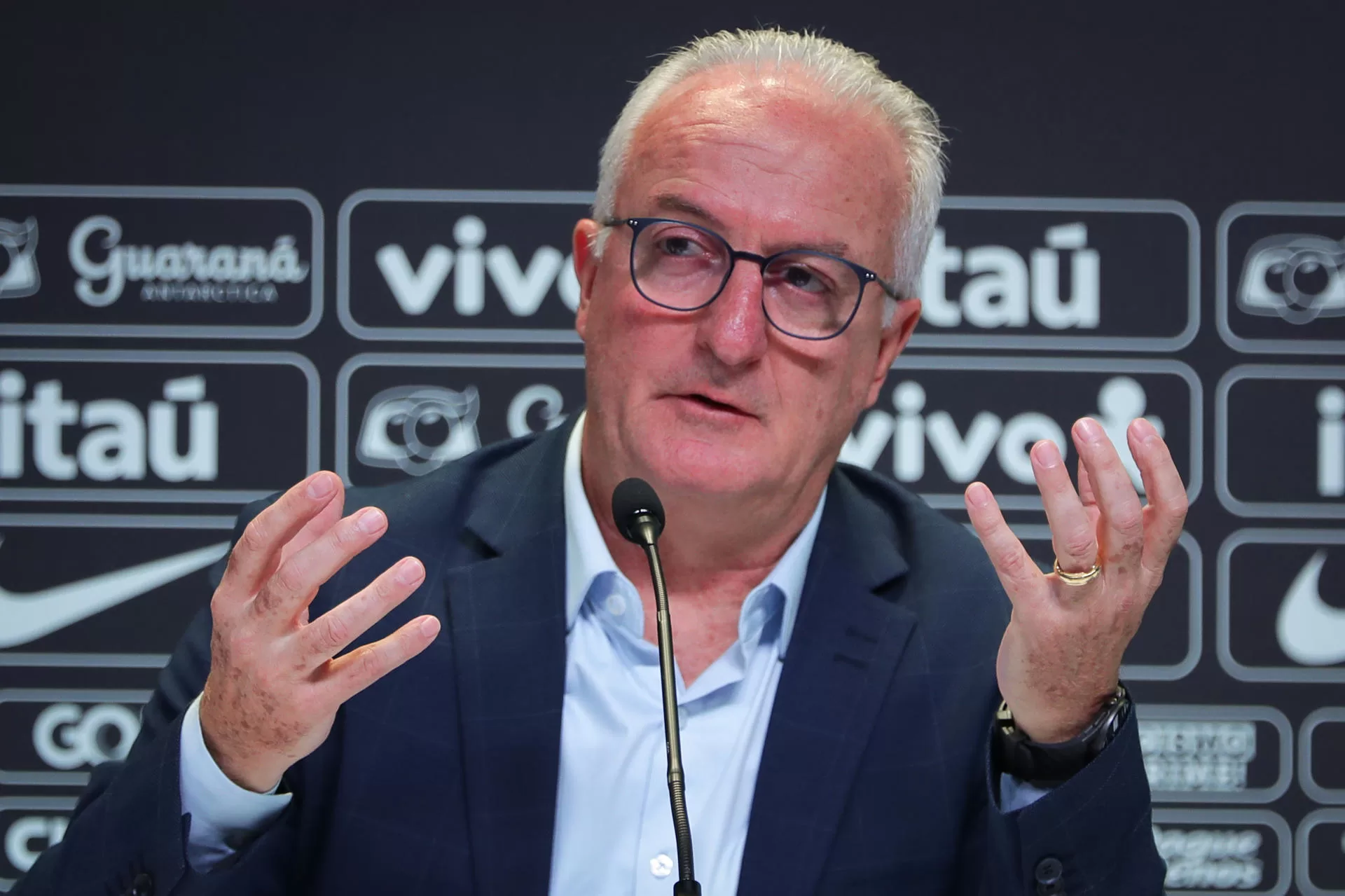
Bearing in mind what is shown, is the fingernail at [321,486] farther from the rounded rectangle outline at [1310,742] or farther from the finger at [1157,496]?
the rounded rectangle outline at [1310,742]

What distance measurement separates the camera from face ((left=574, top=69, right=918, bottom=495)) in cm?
151

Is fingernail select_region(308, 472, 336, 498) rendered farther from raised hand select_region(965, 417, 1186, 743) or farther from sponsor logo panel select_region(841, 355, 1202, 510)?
sponsor logo panel select_region(841, 355, 1202, 510)

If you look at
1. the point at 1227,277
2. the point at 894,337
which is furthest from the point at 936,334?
the point at 894,337

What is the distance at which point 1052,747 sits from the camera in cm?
127

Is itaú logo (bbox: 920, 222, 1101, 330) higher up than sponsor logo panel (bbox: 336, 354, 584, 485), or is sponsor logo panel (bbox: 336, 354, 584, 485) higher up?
itaú logo (bbox: 920, 222, 1101, 330)

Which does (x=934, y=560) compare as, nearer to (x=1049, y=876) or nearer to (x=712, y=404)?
(x=712, y=404)

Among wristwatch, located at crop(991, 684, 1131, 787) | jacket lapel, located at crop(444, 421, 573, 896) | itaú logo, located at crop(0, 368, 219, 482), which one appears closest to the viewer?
wristwatch, located at crop(991, 684, 1131, 787)

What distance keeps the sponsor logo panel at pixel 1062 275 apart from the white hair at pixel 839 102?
0.73 m

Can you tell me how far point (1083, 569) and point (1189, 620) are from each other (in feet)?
4.71

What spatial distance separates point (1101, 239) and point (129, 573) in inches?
80.6

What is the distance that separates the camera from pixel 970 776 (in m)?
1.55

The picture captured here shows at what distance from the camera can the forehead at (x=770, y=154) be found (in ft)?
5.05

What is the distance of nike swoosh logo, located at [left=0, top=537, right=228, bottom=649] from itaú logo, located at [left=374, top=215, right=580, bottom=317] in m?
0.63

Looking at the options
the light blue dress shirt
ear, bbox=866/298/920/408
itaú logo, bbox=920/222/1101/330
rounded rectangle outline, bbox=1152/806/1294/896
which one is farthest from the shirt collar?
rounded rectangle outline, bbox=1152/806/1294/896
